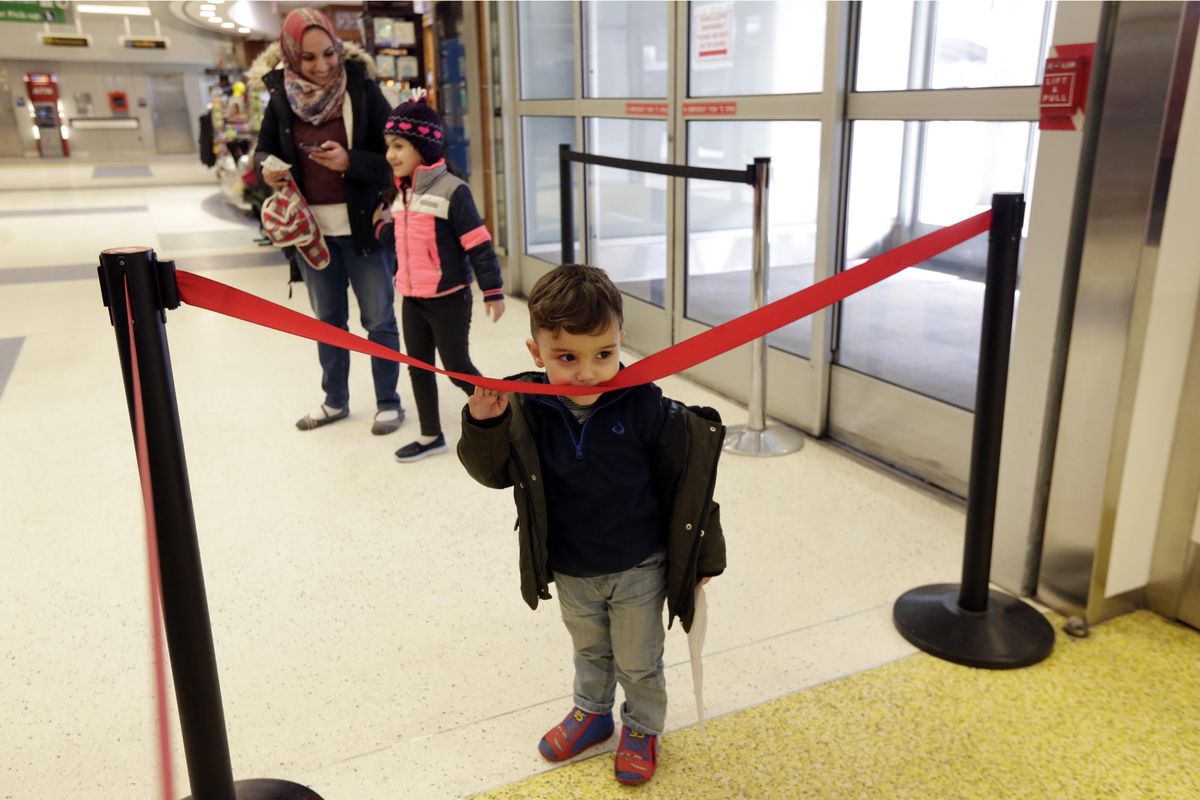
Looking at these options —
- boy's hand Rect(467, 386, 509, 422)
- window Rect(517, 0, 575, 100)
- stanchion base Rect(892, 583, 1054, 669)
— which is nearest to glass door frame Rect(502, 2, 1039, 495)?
stanchion base Rect(892, 583, 1054, 669)

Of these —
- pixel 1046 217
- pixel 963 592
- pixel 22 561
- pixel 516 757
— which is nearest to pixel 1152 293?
pixel 1046 217

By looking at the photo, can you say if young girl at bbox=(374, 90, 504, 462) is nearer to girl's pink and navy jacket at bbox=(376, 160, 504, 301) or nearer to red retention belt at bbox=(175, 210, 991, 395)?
girl's pink and navy jacket at bbox=(376, 160, 504, 301)

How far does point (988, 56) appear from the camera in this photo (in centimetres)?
295

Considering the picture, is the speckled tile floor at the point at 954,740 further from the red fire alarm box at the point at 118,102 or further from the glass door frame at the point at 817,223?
the red fire alarm box at the point at 118,102

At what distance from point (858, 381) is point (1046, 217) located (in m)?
1.32

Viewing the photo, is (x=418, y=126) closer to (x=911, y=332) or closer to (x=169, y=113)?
(x=911, y=332)

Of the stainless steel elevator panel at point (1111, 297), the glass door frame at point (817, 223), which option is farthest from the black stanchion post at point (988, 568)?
the glass door frame at point (817, 223)

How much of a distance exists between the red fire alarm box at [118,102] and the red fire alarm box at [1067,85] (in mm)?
29604

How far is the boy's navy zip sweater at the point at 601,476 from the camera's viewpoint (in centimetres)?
156

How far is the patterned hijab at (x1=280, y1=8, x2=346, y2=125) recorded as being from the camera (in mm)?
3359

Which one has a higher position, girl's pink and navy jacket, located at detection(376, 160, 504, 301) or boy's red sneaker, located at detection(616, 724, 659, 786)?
girl's pink and navy jacket, located at detection(376, 160, 504, 301)

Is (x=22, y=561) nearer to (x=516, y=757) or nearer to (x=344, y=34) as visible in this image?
(x=516, y=757)

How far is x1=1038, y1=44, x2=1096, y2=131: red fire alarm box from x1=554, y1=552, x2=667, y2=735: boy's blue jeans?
136cm

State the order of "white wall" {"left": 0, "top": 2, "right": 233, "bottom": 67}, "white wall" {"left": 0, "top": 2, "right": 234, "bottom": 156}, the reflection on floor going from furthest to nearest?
"white wall" {"left": 0, "top": 2, "right": 234, "bottom": 156}
"white wall" {"left": 0, "top": 2, "right": 233, "bottom": 67}
the reflection on floor
